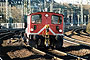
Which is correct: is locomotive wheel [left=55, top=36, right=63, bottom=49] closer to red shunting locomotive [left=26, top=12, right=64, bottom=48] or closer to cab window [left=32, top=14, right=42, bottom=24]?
red shunting locomotive [left=26, top=12, right=64, bottom=48]

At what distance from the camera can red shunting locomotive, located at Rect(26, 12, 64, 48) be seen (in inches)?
523

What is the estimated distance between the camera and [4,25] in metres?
48.3

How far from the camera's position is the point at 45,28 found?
13.3m

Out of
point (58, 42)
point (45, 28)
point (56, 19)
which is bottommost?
point (58, 42)

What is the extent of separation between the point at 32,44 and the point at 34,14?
1.96 meters

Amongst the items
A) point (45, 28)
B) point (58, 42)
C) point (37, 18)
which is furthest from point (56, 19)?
point (58, 42)

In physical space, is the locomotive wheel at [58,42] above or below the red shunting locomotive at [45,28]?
below

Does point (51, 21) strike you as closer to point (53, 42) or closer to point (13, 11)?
point (53, 42)

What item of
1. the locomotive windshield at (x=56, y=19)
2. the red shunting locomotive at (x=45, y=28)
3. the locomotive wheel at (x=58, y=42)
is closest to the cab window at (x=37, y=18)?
the red shunting locomotive at (x=45, y=28)

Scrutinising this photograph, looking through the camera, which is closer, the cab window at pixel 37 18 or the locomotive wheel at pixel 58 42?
the cab window at pixel 37 18

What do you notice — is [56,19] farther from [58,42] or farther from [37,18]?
[58,42]

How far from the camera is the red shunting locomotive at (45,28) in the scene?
43.6 feet

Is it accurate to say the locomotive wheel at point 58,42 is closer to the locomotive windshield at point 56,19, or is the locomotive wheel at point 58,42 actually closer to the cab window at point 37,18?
the locomotive windshield at point 56,19

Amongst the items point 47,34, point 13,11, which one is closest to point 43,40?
point 47,34
